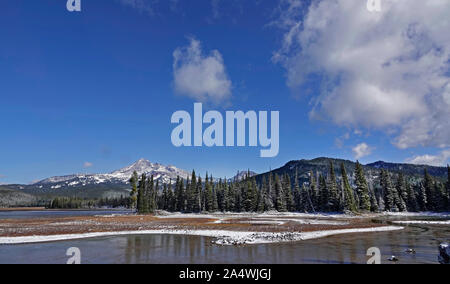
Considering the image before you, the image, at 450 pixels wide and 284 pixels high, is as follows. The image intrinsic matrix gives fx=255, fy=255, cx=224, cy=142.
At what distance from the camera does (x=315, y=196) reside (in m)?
95.4

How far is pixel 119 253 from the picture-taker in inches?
780

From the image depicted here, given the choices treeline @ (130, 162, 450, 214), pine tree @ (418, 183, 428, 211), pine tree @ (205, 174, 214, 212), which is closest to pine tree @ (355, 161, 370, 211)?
treeline @ (130, 162, 450, 214)

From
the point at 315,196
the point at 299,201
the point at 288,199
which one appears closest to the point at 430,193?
the point at 315,196

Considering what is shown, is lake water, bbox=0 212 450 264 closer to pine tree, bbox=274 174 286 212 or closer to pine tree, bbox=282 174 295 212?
pine tree, bbox=274 174 286 212

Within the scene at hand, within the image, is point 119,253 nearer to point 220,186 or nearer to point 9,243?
point 9,243

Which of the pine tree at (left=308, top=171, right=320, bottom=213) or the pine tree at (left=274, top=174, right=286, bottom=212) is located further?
the pine tree at (left=274, top=174, right=286, bottom=212)

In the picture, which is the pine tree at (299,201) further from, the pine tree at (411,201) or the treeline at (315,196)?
the pine tree at (411,201)

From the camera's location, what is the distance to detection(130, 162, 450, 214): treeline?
8456 cm

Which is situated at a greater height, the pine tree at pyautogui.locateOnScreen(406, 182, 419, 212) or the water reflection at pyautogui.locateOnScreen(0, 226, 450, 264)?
the water reflection at pyautogui.locateOnScreen(0, 226, 450, 264)

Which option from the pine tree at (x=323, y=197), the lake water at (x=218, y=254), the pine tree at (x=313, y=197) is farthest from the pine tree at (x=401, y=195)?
the lake water at (x=218, y=254)

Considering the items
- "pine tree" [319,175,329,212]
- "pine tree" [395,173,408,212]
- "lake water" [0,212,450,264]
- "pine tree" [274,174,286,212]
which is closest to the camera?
"lake water" [0,212,450,264]

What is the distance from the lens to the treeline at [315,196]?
84.6 metres

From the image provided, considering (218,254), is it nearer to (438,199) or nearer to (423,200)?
(423,200)
